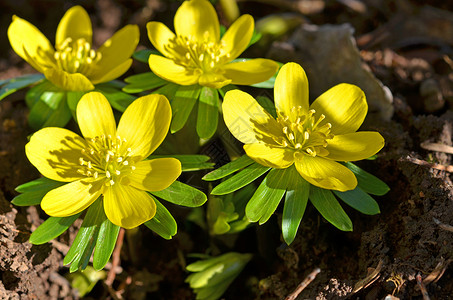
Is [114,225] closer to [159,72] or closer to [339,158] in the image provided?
[159,72]

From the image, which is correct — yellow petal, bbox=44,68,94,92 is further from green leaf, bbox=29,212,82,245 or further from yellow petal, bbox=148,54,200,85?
green leaf, bbox=29,212,82,245

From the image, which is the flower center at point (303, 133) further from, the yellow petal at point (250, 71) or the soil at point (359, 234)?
the soil at point (359, 234)

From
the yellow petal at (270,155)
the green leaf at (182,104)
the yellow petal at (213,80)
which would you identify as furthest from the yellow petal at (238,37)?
the yellow petal at (270,155)

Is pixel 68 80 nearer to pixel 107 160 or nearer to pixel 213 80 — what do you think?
pixel 107 160

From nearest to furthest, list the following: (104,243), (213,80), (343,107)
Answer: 1. (104,243)
2. (343,107)
3. (213,80)

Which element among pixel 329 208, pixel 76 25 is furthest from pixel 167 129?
pixel 76 25

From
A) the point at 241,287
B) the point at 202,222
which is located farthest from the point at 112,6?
the point at 241,287

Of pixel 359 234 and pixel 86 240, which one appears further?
pixel 359 234
